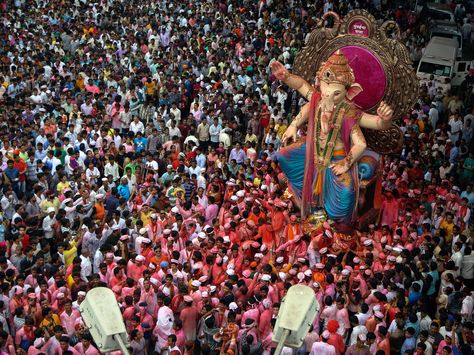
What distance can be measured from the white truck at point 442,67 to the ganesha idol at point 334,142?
311 inches

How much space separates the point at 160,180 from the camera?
1759cm

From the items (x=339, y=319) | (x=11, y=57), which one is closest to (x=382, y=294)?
(x=339, y=319)

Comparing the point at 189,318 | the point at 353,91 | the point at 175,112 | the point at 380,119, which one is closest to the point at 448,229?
the point at 380,119

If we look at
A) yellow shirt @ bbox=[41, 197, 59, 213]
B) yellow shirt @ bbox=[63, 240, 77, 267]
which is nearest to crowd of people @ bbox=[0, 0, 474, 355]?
yellow shirt @ bbox=[63, 240, 77, 267]

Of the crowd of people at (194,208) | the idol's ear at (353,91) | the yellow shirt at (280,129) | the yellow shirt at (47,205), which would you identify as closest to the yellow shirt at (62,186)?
the crowd of people at (194,208)

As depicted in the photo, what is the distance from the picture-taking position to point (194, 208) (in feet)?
53.7

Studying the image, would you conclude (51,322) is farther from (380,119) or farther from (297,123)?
(380,119)

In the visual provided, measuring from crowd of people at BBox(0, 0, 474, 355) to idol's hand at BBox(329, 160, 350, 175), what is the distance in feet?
3.71

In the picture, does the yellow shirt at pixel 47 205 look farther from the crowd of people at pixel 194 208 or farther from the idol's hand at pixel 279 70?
the idol's hand at pixel 279 70

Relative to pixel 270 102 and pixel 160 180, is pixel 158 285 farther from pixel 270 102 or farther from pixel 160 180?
pixel 270 102

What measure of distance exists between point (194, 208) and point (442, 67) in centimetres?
1080

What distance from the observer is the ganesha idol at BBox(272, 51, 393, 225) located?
16234 millimetres

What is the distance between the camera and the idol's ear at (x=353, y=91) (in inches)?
642

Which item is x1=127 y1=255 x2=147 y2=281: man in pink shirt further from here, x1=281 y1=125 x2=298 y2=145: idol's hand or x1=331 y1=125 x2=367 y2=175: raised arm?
x1=281 y1=125 x2=298 y2=145: idol's hand
